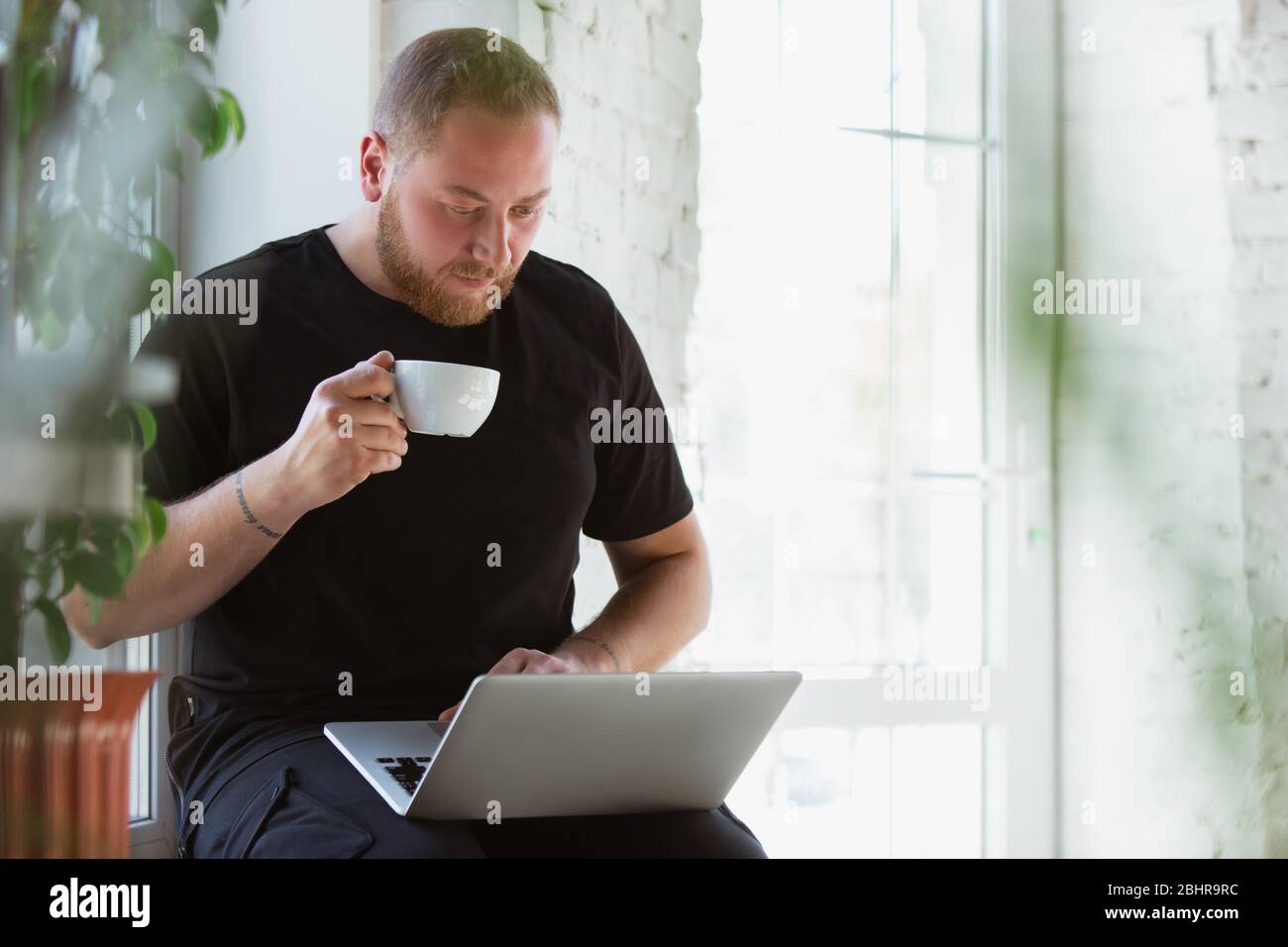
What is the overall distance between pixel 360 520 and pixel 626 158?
0.75 m

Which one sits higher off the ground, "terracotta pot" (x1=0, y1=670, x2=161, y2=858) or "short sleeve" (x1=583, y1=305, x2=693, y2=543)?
"short sleeve" (x1=583, y1=305, x2=693, y2=543)

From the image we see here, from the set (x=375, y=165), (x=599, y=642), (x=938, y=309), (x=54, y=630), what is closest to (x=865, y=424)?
(x=938, y=309)

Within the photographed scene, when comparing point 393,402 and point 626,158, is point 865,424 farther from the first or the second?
point 393,402

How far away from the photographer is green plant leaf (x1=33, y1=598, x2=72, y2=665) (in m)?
0.64

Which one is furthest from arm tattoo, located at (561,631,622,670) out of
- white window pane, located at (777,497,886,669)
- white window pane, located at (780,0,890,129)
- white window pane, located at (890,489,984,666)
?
white window pane, located at (780,0,890,129)

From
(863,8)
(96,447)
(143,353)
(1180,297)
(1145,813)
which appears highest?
(863,8)

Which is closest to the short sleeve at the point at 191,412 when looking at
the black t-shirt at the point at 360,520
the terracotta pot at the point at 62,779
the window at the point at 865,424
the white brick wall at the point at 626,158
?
the black t-shirt at the point at 360,520

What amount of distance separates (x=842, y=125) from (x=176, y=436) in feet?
3.89

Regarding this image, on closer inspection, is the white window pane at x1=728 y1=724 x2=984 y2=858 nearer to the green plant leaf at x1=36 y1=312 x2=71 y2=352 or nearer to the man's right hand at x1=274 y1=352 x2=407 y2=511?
the man's right hand at x1=274 y1=352 x2=407 y2=511

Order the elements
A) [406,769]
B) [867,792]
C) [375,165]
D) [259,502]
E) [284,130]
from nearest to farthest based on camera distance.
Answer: [406,769], [259,502], [375,165], [284,130], [867,792]

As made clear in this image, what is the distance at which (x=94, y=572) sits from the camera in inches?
26.1

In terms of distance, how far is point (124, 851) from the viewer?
79cm
